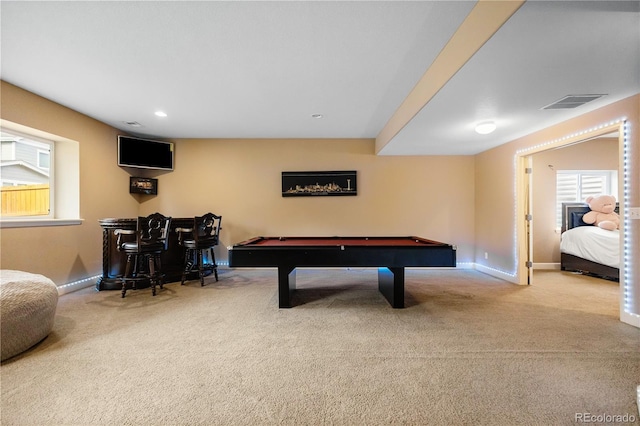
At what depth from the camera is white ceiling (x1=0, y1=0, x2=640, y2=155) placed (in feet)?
5.93

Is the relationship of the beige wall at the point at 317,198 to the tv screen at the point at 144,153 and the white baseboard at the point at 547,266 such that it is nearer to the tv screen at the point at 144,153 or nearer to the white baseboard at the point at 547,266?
the tv screen at the point at 144,153

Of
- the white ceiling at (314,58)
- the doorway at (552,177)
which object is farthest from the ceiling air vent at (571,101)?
the doorway at (552,177)

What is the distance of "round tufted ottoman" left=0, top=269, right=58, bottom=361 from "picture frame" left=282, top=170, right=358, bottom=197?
3540 millimetres

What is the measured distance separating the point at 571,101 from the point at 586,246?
128 inches

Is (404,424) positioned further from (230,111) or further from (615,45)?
(230,111)

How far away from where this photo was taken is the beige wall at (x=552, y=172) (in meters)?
5.12

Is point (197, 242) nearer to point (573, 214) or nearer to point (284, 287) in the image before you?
point (284, 287)

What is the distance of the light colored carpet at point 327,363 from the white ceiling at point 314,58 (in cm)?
229

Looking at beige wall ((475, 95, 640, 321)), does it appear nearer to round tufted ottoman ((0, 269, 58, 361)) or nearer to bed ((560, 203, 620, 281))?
bed ((560, 203, 620, 281))

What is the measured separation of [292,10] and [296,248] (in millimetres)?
2129

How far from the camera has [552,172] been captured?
5.20 metres

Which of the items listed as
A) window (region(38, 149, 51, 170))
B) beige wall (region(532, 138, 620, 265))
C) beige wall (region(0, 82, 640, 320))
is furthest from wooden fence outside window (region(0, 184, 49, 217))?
beige wall (region(532, 138, 620, 265))

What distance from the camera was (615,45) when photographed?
176 centimetres

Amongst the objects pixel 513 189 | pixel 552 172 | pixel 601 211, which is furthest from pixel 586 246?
pixel 513 189
